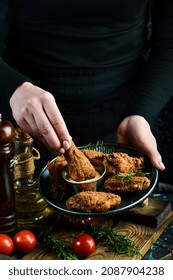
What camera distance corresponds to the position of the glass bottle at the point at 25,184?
155 cm

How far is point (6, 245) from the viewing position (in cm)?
146

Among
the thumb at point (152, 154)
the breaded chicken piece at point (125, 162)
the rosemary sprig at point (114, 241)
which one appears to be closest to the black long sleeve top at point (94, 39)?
the thumb at point (152, 154)

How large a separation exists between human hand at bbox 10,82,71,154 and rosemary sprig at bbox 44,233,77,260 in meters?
0.24

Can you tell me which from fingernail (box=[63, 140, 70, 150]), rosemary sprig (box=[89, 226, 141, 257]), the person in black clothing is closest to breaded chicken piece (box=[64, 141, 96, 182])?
fingernail (box=[63, 140, 70, 150])

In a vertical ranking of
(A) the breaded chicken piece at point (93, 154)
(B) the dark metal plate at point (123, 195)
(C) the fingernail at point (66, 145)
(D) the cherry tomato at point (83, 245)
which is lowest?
(D) the cherry tomato at point (83, 245)

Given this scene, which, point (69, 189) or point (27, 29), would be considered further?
point (27, 29)

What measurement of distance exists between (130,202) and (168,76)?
0.71m

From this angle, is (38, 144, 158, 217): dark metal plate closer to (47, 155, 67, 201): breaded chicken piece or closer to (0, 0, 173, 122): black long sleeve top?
(47, 155, 67, 201): breaded chicken piece

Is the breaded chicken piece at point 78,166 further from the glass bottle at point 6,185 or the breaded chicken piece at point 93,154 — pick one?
the glass bottle at point 6,185

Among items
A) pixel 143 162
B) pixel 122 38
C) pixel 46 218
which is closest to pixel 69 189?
pixel 46 218

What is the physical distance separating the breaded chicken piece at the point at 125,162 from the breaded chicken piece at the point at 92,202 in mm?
130

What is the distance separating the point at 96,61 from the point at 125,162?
58 cm

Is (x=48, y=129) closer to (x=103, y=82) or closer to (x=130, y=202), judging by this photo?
(x=130, y=202)
